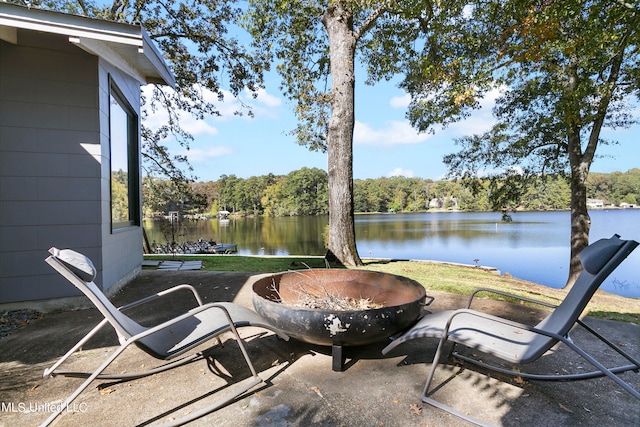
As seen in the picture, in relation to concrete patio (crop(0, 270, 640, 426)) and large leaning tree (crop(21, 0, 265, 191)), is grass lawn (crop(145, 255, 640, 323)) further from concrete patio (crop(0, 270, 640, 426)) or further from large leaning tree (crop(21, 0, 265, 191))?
large leaning tree (crop(21, 0, 265, 191))

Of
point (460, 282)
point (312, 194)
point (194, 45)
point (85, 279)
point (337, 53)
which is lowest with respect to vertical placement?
point (460, 282)

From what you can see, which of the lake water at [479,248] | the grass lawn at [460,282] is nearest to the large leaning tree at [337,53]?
the grass lawn at [460,282]

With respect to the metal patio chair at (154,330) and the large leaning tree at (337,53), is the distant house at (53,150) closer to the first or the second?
the metal patio chair at (154,330)

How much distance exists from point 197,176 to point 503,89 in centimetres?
1113

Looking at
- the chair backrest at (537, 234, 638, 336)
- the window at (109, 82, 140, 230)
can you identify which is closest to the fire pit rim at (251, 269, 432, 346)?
the chair backrest at (537, 234, 638, 336)

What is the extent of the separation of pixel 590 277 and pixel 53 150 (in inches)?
207

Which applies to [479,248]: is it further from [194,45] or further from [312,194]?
[312,194]

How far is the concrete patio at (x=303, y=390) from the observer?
1921 mm

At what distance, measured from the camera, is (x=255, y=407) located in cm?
201

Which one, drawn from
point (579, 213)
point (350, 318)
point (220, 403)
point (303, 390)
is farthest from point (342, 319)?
point (579, 213)

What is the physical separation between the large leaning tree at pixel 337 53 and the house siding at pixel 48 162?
431 cm

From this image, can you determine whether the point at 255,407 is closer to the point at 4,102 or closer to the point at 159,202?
the point at 4,102

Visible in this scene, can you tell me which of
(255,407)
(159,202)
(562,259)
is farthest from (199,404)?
(562,259)

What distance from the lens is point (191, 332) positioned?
7.72ft
